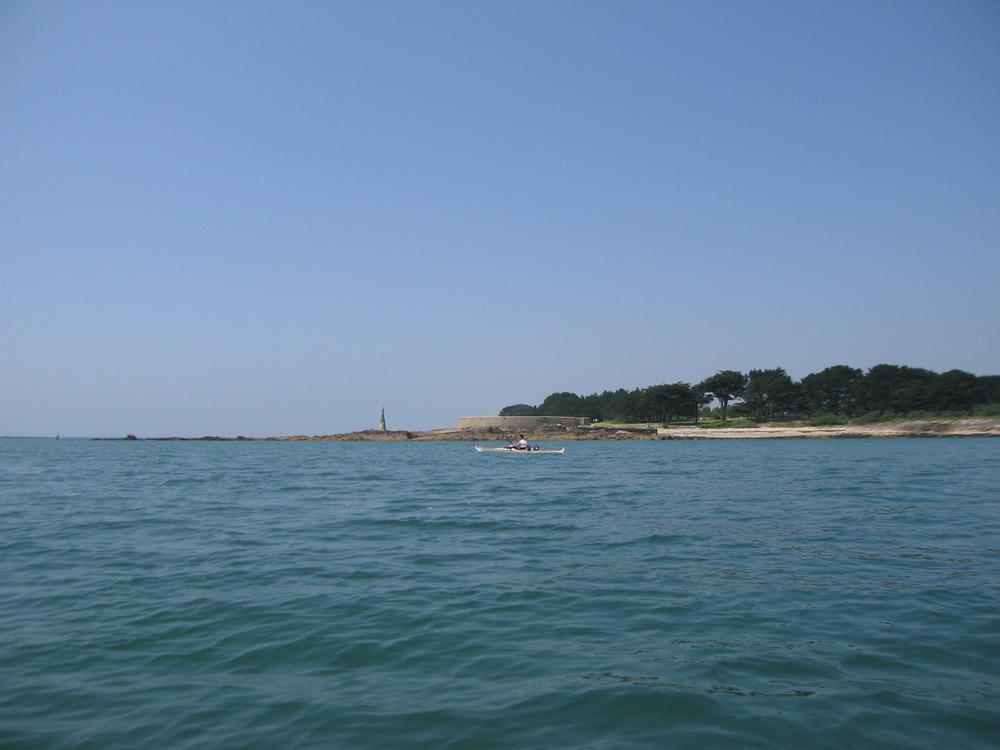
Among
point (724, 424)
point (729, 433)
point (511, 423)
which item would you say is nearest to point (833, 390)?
point (724, 424)

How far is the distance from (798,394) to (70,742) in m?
118

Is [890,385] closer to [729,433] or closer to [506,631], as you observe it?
[729,433]

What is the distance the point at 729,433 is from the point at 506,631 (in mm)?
88679

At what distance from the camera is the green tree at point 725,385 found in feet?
369

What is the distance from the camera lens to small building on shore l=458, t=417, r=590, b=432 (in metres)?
108

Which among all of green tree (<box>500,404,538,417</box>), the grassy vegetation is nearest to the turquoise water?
the grassy vegetation

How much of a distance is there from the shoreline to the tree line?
8.09 metres

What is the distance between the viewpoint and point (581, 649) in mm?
7059

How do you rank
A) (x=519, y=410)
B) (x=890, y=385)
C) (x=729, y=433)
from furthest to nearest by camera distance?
1. (x=519, y=410)
2. (x=890, y=385)
3. (x=729, y=433)

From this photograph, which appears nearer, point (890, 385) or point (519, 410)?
point (890, 385)

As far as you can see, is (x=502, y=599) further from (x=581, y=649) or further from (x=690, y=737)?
(x=690, y=737)

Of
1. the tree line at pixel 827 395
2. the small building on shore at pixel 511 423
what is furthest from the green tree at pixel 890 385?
the small building on shore at pixel 511 423

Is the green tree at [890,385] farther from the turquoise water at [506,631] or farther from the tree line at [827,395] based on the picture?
the turquoise water at [506,631]

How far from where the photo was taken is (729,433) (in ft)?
298
